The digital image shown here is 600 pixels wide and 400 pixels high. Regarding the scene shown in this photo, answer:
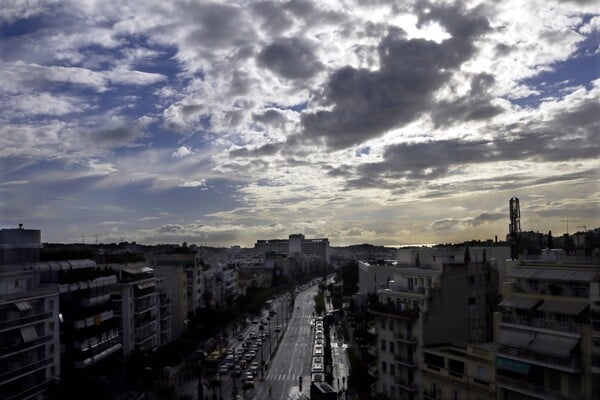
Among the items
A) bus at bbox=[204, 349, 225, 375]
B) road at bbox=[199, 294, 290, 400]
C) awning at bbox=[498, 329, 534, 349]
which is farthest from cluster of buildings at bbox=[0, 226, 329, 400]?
awning at bbox=[498, 329, 534, 349]

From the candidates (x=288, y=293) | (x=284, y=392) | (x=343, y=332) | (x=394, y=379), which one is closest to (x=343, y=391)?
(x=284, y=392)

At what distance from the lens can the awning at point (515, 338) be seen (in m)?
11.6

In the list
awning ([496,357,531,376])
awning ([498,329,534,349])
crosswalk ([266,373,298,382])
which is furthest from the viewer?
crosswalk ([266,373,298,382])

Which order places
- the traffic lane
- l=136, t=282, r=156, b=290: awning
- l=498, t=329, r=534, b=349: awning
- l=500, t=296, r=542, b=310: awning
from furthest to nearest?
l=136, t=282, r=156, b=290: awning < the traffic lane < l=500, t=296, r=542, b=310: awning < l=498, t=329, r=534, b=349: awning

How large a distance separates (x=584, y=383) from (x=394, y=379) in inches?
268

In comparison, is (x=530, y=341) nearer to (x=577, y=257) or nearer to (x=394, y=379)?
(x=577, y=257)

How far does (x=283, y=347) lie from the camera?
102 feet

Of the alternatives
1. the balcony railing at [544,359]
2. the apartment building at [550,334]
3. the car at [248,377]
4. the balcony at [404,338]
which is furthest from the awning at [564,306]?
the car at [248,377]

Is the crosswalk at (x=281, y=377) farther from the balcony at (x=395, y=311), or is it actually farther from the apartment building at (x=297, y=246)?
the apartment building at (x=297, y=246)

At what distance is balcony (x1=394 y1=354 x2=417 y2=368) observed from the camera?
1573 centimetres

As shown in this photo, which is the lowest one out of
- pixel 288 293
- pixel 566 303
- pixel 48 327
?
pixel 288 293

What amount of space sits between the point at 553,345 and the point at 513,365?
3.46 feet

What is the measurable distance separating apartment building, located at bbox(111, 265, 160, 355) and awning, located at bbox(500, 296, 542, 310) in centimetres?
1434

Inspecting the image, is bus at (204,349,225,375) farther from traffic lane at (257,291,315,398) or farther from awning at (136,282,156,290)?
awning at (136,282,156,290)
